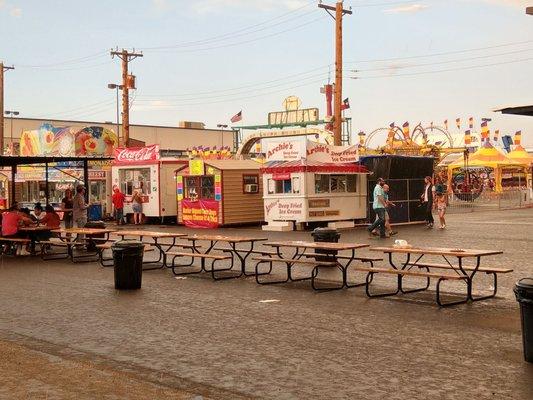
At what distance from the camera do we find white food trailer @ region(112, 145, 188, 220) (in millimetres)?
35562

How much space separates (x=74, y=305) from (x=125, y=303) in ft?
2.59

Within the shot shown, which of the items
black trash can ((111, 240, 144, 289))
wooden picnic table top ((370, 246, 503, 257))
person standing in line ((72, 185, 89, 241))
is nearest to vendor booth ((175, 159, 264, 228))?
person standing in line ((72, 185, 89, 241))

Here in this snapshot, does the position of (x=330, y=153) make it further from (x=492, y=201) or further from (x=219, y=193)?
(x=492, y=201)

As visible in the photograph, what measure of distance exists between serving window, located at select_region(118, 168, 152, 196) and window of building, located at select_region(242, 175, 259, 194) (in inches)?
211

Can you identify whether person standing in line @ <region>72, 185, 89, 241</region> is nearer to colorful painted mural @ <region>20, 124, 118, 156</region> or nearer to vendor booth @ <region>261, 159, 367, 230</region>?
vendor booth @ <region>261, 159, 367, 230</region>

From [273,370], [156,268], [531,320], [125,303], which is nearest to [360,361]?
[273,370]

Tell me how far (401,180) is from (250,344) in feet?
76.2

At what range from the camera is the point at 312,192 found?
2888cm

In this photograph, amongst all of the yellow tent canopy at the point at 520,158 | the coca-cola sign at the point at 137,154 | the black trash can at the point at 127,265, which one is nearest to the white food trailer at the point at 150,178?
the coca-cola sign at the point at 137,154

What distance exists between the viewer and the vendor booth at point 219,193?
32500mm

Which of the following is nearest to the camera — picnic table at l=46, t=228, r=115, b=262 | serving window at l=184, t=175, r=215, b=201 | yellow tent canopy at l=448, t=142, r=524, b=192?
picnic table at l=46, t=228, r=115, b=262

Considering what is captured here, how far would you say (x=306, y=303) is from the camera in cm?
1192

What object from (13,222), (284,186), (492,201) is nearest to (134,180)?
(284,186)

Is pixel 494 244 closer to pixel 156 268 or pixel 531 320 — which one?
pixel 156 268
